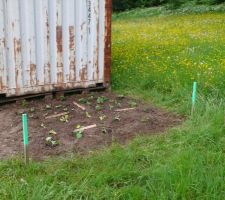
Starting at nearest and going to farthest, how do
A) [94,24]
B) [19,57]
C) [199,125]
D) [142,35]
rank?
[199,125], [19,57], [94,24], [142,35]

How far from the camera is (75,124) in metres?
5.87

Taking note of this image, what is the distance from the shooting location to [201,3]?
27875 mm

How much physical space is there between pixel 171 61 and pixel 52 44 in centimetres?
314

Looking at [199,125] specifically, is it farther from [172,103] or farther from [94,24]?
[94,24]

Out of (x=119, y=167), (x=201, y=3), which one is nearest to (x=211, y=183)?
(x=119, y=167)

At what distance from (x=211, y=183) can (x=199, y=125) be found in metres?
1.63

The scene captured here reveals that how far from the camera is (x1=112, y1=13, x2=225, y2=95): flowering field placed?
742 cm

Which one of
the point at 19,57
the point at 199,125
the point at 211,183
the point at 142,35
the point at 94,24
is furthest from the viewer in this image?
the point at 142,35

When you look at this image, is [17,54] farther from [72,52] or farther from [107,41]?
[107,41]

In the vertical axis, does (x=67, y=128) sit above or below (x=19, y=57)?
below

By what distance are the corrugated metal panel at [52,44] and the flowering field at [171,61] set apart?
38.2 inches

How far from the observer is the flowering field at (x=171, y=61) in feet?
24.3

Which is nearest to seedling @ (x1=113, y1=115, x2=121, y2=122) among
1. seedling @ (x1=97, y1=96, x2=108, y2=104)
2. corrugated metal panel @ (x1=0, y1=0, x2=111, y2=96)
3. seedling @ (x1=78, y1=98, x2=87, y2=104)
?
seedling @ (x1=97, y1=96, x2=108, y2=104)

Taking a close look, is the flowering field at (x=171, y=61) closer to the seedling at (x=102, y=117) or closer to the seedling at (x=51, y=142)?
the seedling at (x=102, y=117)
